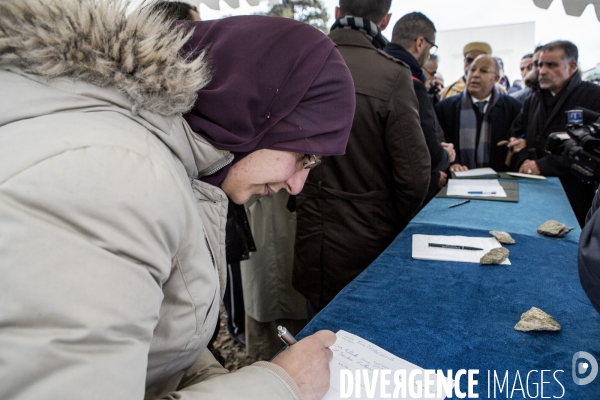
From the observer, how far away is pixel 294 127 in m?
0.81

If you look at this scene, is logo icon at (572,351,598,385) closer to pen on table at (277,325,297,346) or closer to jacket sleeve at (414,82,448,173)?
pen on table at (277,325,297,346)

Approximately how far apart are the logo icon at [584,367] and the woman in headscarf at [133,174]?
507 mm

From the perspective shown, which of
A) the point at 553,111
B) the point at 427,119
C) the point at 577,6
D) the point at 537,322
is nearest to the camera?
the point at 537,322

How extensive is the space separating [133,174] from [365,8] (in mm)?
1643

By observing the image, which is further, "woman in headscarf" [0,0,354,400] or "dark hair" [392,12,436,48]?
"dark hair" [392,12,436,48]

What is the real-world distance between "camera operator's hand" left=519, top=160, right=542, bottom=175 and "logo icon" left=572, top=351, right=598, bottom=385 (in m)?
2.17

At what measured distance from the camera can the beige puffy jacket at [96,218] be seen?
414 mm

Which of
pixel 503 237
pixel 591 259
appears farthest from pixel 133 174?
pixel 503 237

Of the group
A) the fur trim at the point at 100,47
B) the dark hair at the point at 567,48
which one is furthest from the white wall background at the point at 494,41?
the fur trim at the point at 100,47

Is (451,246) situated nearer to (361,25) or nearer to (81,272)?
(361,25)

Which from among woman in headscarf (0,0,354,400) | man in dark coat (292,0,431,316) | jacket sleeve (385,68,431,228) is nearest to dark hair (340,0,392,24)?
man in dark coat (292,0,431,316)

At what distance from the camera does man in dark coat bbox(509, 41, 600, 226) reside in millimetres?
2756

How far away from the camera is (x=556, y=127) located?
9.61 feet

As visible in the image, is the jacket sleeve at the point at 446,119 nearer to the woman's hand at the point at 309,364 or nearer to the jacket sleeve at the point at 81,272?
the woman's hand at the point at 309,364
